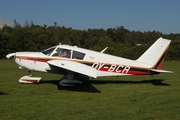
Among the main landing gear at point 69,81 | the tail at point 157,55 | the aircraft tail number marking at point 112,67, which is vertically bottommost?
the main landing gear at point 69,81

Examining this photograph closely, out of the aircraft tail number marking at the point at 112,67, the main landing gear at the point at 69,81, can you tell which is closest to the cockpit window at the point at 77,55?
the aircraft tail number marking at the point at 112,67

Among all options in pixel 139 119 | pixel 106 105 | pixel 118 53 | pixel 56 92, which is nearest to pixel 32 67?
pixel 56 92

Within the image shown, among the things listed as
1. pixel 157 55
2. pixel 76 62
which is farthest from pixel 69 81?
pixel 157 55

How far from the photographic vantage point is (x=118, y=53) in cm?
4825

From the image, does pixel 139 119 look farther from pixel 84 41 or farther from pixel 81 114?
pixel 84 41

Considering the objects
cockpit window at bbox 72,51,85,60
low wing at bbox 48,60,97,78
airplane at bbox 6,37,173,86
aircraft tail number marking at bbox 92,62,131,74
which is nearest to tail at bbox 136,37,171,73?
airplane at bbox 6,37,173,86

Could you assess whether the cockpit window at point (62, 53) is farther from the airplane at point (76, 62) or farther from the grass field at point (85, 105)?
the grass field at point (85, 105)

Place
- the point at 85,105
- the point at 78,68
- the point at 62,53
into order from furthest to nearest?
the point at 62,53 < the point at 78,68 < the point at 85,105

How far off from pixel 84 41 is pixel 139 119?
2452 inches

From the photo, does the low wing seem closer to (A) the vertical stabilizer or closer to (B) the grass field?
(B) the grass field

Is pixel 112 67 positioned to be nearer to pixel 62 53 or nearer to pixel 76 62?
pixel 76 62

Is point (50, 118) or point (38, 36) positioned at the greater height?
point (38, 36)

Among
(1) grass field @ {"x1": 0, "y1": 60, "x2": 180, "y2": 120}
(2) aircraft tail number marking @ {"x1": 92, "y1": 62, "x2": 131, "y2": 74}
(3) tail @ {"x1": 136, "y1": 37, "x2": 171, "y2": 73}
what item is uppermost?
(3) tail @ {"x1": 136, "y1": 37, "x2": 171, "y2": 73}

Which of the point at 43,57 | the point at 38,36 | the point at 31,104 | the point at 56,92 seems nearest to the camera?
the point at 31,104
